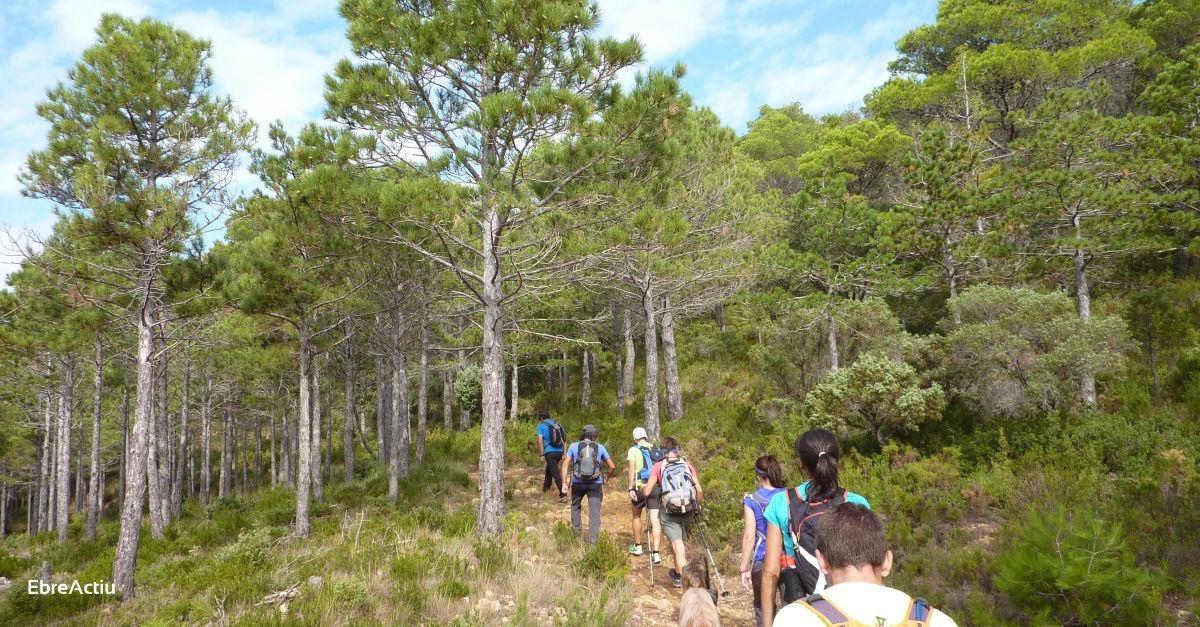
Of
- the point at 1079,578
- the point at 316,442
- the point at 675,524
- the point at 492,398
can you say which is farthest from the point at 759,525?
the point at 316,442

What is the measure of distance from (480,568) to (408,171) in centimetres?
648

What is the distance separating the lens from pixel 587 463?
7734 mm

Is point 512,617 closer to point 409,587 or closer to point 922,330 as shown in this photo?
point 409,587

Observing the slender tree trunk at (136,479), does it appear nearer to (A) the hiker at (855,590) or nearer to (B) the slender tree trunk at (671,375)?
(A) the hiker at (855,590)

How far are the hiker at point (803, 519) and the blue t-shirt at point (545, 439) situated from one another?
720 cm

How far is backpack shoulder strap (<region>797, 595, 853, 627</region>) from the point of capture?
1.61 m

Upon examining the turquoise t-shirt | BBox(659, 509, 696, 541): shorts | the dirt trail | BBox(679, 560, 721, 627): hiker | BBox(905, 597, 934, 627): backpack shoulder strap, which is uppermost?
BBox(905, 597, 934, 627): backpack shoulder strap

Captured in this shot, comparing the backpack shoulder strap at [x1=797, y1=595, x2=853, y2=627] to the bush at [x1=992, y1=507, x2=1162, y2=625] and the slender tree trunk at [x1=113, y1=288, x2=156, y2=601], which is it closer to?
the bush at [x1=992, y1=507, x2=1162, y2=625]

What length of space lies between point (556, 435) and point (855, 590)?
9092 millimetres

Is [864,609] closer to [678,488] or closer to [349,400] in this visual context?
[678,488]

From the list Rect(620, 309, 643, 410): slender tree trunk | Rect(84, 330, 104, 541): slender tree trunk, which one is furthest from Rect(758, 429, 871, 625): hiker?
Rect(84, 330, 104, 541): slender tree trunk

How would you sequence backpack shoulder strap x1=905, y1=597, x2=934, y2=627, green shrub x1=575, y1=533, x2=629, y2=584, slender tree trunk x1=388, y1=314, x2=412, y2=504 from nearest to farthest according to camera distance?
backpack shoulder strap x1=905, y1=597, x2=934, y2=627, green shrub x1=575, y1=533, x2=629, y2=584, slender tree trunk x1=388, y1=314, x2=412, y2=504

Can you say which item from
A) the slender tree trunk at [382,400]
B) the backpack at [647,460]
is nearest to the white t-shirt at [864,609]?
the backpack at [647,460]

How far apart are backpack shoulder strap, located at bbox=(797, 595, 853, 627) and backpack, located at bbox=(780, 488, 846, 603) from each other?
163 cm
